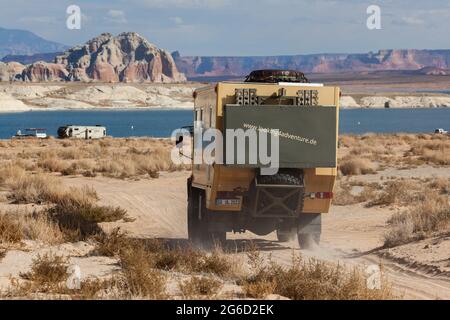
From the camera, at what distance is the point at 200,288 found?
9.35m

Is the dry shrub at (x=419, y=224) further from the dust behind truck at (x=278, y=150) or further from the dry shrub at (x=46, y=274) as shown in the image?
the dry shrub at (x=46, y=274)

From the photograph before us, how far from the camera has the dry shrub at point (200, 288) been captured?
356 inches

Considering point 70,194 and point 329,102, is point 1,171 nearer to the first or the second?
point 70,194

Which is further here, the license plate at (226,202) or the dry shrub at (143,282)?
the license plate at (226,202)

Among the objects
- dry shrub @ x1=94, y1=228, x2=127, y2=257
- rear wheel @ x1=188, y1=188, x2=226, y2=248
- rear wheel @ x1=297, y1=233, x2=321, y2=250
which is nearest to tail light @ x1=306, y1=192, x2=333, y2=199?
rear wheel @ x1=297, y1=233, x2=321, y2=250

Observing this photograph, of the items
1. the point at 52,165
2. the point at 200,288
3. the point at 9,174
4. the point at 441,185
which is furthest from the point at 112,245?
the point at 52,165

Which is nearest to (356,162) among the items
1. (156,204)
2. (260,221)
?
(156,204)

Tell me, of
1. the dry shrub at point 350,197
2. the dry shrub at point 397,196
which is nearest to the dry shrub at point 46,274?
the dry shrub at point 397,196

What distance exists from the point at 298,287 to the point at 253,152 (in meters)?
4.33

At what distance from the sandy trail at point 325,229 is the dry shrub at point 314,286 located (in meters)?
1.21

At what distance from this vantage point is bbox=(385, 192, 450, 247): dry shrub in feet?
49.3

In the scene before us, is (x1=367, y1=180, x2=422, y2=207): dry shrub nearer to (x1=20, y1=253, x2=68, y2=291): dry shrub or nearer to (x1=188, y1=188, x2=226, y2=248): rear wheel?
(x1=188, y1=188, x2=226, y2=248): rear wheel

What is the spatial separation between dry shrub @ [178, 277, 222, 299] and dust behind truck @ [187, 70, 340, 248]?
4144 mm

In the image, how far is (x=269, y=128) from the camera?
13.3 metres
